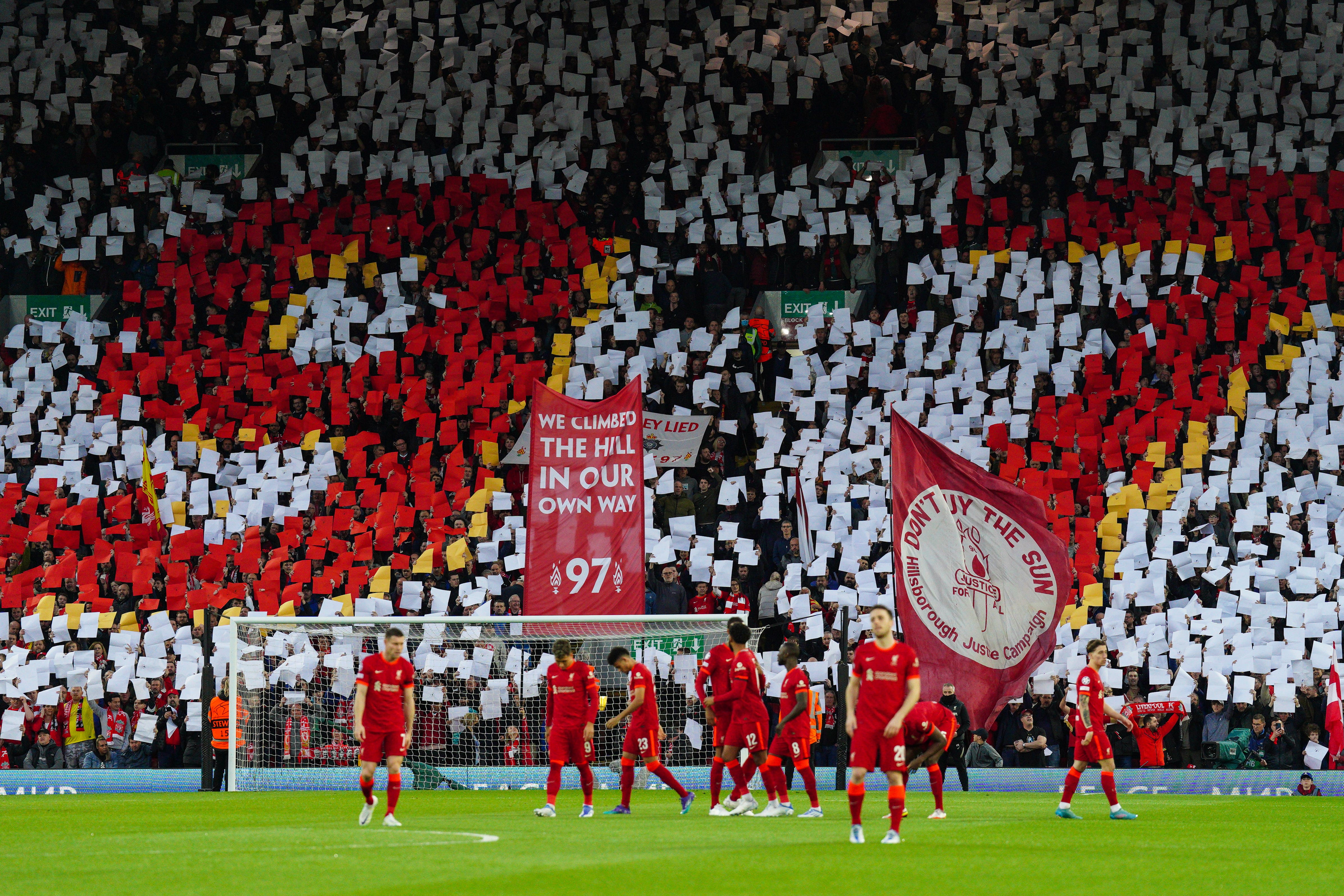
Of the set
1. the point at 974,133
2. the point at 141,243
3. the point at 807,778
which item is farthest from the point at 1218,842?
the point at 141,243

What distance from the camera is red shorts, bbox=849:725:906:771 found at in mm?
12398

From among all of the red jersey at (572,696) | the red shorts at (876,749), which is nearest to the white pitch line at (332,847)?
the red shorts at (876,749)

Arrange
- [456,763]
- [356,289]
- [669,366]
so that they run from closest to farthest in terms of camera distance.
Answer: [456,763], [669,366], [356,289]

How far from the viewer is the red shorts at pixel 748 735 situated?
53.9ft

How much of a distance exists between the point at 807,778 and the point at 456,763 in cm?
714

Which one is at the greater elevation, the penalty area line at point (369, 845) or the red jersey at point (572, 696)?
the red jersey at point (572, 696)

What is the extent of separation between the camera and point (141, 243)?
31172 mm

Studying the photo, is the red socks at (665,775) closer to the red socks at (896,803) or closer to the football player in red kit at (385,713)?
the football player in red kit at (385,713)

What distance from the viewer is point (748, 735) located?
16.4m

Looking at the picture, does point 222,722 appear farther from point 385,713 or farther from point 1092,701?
point 1092,701

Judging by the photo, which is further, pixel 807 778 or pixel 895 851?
pixel 807 778

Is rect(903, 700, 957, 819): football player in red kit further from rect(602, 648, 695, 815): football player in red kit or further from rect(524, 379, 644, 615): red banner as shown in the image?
rect(524, 379, 644, 615): red banner

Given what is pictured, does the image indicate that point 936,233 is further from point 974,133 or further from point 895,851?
point 895,851

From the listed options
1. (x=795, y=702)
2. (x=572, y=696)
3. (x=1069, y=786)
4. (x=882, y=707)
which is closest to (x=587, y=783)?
(x=572, y=696)
